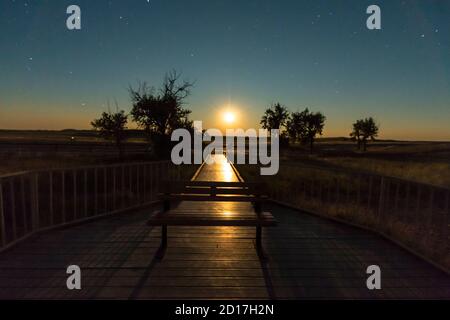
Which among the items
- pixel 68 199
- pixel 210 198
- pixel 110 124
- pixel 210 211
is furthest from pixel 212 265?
pixel 110 124

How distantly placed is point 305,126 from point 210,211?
50095mm

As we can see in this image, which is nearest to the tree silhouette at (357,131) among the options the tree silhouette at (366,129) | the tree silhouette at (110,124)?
the tree silhouette at (366,129)

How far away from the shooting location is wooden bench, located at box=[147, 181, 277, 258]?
421 centimetres

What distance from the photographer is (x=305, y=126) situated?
2083 inches

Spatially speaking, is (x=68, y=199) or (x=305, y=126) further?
(x=305, y=126)

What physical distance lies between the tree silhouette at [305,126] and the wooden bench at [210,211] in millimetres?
47909

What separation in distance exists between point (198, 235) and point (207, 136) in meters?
29.5

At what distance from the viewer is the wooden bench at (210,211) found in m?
4.21

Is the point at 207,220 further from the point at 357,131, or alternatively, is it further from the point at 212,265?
the point at 357,131

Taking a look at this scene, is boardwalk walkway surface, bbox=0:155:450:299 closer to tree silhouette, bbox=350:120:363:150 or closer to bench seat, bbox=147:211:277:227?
bench seat, bbox=147:211:277:227

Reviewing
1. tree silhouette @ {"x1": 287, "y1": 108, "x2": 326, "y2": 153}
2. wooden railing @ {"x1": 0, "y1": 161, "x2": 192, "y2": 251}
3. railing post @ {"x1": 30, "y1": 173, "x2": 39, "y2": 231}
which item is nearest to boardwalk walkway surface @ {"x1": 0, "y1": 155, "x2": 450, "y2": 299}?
railing post @ {"x1": 30, "y1": 173, "x2": 39, "y2": 231}

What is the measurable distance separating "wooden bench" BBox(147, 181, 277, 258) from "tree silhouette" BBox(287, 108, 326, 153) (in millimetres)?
47909

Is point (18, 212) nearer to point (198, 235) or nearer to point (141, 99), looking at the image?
point (198, 235)

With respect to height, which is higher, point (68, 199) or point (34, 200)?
point (34, 200)
